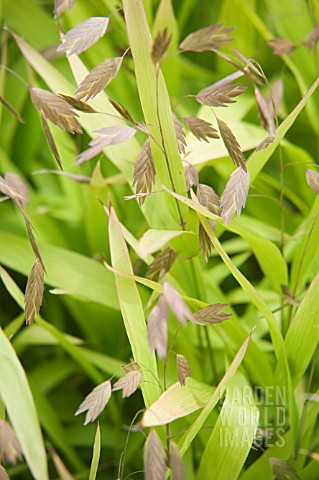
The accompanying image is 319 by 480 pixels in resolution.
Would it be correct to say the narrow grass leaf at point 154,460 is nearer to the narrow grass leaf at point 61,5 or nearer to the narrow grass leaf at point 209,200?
the narrow grass leaf at point 209,200

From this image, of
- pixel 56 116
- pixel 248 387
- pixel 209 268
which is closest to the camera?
pixel 56 116

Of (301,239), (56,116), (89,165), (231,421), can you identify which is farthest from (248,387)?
(89,165)

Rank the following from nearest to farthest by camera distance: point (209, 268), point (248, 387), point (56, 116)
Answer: point (56, 116) → point (248, 387) → point (209, 268)

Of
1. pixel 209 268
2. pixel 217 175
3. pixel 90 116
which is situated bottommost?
pixel 209 268

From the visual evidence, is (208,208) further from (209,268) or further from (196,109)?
(196,109)

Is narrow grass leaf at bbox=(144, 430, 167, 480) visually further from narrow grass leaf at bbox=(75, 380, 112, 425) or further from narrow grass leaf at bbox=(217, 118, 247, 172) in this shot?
narrow grass leaf at bbox=(217, 118, 247, 172)

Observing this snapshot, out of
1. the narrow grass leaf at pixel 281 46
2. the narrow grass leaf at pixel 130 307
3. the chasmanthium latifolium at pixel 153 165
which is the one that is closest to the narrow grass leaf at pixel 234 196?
the chasmanthium latifolium at pixel 153 165
